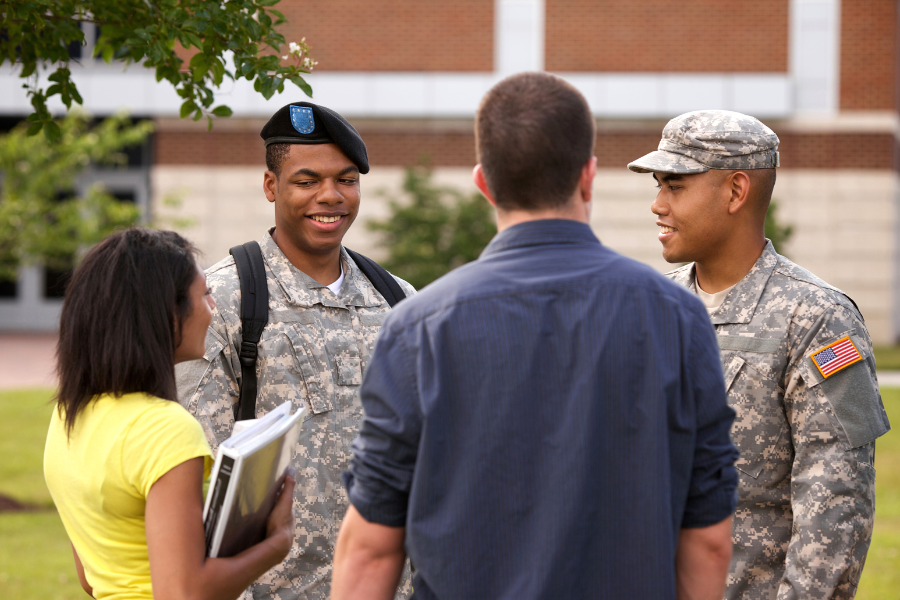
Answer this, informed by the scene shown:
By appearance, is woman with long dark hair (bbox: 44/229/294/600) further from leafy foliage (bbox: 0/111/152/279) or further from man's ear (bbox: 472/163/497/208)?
leafy foliage (bbox: 0/111/152/279)

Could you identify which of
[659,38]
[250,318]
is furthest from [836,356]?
[659,38]

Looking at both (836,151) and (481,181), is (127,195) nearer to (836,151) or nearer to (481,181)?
(836,151)

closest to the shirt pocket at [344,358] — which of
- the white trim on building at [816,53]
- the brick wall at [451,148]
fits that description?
the brick wall at [451,148]

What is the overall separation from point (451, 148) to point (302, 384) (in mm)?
14983

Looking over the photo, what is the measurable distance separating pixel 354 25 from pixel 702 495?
16.6 metres

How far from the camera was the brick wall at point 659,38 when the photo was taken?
1684cm

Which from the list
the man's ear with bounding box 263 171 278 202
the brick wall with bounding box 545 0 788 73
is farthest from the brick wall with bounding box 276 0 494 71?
the man's ear with bounding box 263 171 278 202

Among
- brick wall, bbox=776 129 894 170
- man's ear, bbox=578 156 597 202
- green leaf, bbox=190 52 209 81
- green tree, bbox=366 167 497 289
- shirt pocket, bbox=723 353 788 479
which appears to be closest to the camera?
man's ear, bbox=578 156 597 202

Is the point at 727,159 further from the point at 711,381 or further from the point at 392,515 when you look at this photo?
the point at 392,515

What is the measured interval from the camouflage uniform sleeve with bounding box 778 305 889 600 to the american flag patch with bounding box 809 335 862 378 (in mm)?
11

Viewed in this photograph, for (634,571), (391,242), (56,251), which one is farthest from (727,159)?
(391,242)

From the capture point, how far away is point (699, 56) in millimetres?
16984

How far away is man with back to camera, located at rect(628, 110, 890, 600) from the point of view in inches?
92.7

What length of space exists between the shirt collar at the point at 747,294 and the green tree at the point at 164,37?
1.58 m
